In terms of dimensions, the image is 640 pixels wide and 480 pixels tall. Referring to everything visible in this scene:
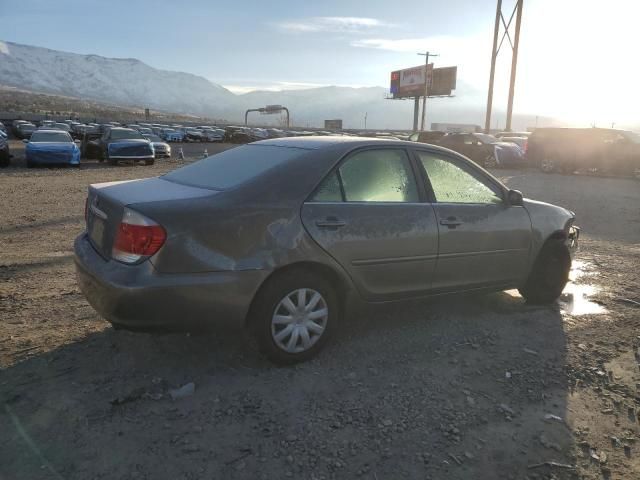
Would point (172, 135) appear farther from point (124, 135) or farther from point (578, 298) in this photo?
point (578, 298)

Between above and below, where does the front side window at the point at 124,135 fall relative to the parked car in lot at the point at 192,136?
below

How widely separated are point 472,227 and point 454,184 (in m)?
0.40

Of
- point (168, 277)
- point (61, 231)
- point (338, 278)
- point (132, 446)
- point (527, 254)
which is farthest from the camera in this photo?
point (61, 231)

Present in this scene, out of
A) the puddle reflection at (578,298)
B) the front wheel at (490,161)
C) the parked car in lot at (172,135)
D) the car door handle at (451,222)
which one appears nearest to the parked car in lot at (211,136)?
the parked car in lot at (172,135)

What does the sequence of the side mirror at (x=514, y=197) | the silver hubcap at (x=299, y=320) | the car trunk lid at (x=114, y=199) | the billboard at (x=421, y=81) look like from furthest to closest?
the billboard at (x=421, y=81), the side mirror at (x=514, y=197), the silver hubcap at (x=299, y=320), the car trunk lid at (x=114, y=199)

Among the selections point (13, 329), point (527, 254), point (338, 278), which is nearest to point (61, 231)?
point (13, 329)

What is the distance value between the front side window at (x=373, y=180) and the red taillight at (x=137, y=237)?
108 centimetres

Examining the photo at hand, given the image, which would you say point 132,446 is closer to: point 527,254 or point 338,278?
point 338,278

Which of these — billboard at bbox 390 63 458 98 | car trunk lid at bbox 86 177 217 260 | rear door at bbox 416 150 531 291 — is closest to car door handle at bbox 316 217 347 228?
car trunk lid at bbox 86 177 217 260

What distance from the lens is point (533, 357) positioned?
3828mm

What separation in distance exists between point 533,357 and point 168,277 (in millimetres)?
2715

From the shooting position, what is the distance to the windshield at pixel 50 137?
1906 centimetres

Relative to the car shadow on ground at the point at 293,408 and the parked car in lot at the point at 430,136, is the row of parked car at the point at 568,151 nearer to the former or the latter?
the parked car in lot at the point at 430,136

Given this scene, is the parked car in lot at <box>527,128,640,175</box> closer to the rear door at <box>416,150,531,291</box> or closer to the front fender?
the front fender
